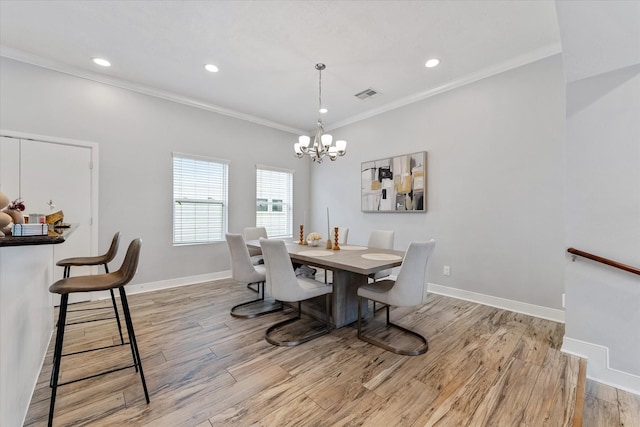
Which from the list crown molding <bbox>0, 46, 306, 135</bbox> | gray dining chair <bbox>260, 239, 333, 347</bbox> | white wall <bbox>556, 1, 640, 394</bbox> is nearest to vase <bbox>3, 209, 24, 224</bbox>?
gray dining chair <bbox>260, 239, 333, 347</bbox>

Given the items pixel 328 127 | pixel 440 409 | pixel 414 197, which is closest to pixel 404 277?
pixel 440 409

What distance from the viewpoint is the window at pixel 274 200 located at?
202 inches

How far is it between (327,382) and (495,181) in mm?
2999

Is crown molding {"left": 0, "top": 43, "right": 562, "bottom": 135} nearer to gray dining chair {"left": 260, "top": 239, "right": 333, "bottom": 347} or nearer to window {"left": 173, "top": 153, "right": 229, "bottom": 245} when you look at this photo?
window {"left": 173, "top": 153, "right": 229, "bottom": 245}

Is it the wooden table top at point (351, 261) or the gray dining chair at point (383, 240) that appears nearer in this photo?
the wooden table top at point (351, 261)

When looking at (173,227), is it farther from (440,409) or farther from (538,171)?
(538,171)

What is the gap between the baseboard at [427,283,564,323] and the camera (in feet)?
Answer: 9.45

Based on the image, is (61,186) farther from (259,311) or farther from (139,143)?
(259,311)

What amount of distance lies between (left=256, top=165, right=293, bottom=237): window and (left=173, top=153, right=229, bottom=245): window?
2.30ft

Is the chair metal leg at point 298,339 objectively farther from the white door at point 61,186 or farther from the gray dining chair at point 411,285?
the white door at point 61,186

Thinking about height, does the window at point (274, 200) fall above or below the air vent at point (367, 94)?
below

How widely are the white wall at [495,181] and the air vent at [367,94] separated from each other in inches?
21.2

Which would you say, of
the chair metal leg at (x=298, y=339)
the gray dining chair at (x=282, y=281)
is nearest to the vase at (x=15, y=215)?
the gray dining chair at (x=282, y=281)

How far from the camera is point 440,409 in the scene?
1.62 m
